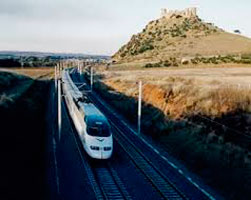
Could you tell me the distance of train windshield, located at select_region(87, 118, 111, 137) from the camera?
994 inches

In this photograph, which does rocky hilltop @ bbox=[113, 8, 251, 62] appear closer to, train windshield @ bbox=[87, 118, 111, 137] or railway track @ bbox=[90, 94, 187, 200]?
railway track @ bbox=[90, 94, 187, 200]

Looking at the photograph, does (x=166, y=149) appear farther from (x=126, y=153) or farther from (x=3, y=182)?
(x=3, y=182)

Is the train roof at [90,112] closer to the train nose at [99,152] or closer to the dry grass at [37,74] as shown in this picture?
the train nose at [99,152]

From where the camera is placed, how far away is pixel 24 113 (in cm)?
3547

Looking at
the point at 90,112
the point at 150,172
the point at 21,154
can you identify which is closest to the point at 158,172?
the point at 150,172

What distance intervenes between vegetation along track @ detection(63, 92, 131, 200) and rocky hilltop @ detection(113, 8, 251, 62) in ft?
312

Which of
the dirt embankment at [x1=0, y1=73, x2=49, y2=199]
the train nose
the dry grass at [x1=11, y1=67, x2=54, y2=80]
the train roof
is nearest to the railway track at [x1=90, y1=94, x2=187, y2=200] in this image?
the train nose

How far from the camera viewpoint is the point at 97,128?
83.7 feet

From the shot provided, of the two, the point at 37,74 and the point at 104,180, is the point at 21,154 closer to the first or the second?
the point at 104,180

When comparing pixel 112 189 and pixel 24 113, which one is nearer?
pixel 112 189

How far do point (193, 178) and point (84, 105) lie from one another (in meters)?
11.7

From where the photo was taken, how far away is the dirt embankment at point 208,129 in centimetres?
2230

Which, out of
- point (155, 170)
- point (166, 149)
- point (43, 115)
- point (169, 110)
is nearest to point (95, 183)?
point (155, 170)

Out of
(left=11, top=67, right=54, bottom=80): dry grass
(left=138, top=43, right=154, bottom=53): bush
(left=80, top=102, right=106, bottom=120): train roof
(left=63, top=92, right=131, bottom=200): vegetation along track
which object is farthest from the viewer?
(left=138, top=43, right=154, bottom=53): bush
